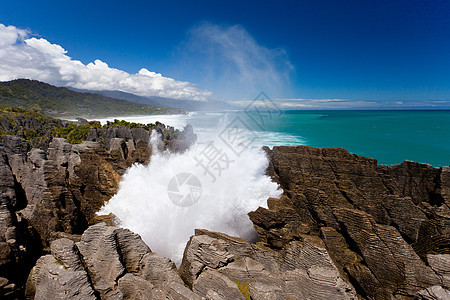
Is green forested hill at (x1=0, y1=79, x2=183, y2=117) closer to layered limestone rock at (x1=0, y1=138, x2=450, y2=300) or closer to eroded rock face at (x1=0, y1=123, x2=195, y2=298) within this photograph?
eroded rock face at (x1=0, y1=123, x2=195, y2=298)

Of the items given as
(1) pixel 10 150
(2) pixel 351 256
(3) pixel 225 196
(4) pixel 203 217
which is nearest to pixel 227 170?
(3) pixel 225 196

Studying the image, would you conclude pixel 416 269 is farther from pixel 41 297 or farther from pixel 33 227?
pixel 33 227

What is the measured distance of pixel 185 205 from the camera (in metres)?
12.1

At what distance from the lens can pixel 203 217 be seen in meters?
11.4

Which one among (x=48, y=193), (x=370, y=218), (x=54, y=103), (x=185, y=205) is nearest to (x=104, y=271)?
(x=48, y=193)

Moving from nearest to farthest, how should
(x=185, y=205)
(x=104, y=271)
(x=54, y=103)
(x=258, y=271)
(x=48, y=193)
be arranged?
1. (x=258, y=271)
2. (x=104, y=271)
3. (x=48, y=193)
4. (x=185, y=205)
5. (x=54, y=103)

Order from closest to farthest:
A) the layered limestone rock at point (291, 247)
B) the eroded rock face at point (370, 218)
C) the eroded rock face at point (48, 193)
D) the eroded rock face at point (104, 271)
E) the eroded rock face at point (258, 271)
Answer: the eroded rock face at point (258, 271)
the eroded rock face at point (104, 271)
the layered limestone rock at point (291, 247)
the eroded rock face at point (370, 218)
the eroded rock face at point (48, 193)

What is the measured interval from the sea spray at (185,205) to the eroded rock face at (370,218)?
2.21 meters

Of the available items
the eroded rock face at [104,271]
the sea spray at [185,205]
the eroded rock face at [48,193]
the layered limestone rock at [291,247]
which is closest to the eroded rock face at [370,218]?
the layered limestone rock at [291,247]

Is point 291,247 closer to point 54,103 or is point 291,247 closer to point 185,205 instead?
point 185,205

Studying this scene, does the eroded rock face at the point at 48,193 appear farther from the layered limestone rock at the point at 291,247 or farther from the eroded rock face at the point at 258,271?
the eroded rock face at the point at 258,271

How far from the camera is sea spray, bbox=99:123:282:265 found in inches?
418

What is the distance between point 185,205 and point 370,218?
8969 millimetres

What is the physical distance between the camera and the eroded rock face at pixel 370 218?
5.84 metres
